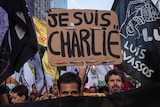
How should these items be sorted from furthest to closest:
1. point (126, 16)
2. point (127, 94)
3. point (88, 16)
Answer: point (126, 16) → point (88, 16) → point (127, 94)

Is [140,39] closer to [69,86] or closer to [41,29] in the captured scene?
[69,86]

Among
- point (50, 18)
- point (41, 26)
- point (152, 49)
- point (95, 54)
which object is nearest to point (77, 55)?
point (95, 54)

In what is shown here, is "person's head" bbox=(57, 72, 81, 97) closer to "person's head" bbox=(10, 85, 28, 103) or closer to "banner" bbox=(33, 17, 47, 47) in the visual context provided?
"person's head" bbox=(10, 85, 28, 103)

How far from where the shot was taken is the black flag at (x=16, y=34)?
3551 mm

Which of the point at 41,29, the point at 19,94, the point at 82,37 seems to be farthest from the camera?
the point at 41,29

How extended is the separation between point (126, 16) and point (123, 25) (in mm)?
138

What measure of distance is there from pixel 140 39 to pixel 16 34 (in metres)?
1.50

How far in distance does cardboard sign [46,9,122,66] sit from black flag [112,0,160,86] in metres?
0.69

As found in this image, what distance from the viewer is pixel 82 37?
367cm

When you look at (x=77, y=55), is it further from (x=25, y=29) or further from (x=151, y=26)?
(x=151, y=26)

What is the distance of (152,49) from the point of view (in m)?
4.35

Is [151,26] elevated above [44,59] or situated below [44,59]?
above

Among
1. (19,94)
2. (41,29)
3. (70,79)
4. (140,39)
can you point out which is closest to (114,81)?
(140,39)

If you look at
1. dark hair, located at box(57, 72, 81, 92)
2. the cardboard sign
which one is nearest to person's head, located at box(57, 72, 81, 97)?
dark hair, located at box(57, 72, 81, 92)
